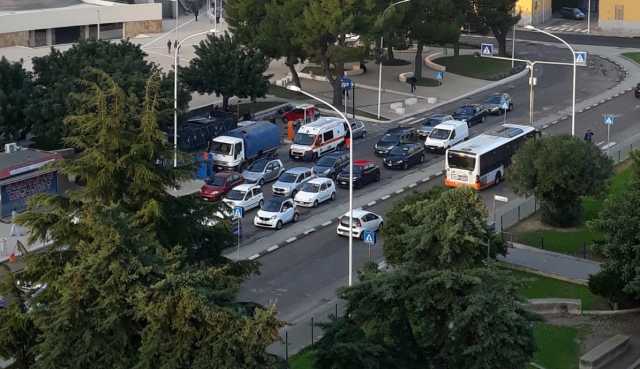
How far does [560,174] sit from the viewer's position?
148 ft

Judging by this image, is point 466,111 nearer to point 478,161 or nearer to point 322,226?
point 478,161

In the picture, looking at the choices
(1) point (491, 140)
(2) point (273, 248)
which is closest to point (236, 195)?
(2) point (273, 248)

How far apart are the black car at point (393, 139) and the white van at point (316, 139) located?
2203 millimetres

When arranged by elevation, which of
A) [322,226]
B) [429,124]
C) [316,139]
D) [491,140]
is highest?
[491,140]

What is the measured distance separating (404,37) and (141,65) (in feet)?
71.2

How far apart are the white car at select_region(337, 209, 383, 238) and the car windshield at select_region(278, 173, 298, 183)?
19.7 ft

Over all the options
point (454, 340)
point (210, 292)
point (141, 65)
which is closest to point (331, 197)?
point (141, 65)

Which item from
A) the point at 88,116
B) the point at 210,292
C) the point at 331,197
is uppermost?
the point at 88,116

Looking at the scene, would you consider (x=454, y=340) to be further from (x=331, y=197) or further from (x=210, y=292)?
(x=331, y=197)

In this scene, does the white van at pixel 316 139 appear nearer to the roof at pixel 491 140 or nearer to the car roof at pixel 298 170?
the car roof at pixel 298 170

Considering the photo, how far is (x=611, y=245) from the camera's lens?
3550 cm

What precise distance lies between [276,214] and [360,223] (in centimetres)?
374

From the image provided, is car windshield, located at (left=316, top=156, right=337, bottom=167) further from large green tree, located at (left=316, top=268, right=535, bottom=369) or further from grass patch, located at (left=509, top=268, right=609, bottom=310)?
large green tree, located at (left=316, top=268, right=535, bottom=369)

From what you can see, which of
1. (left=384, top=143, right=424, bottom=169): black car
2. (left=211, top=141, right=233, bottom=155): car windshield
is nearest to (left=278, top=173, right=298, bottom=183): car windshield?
(left=211, top=141, right=233, bottom=155): car windshield
